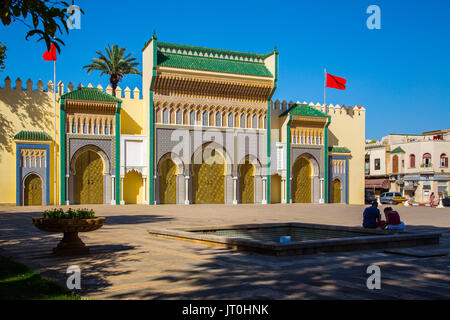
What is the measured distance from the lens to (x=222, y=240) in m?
9.87

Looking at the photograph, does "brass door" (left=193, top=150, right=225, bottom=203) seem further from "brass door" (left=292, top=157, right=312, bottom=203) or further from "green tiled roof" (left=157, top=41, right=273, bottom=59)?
"green tiled roof" (left=157, top=41, right=273, bottom=59)

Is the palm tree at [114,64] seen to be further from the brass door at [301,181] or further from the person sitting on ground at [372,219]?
the person sitting on ground at [372,219]

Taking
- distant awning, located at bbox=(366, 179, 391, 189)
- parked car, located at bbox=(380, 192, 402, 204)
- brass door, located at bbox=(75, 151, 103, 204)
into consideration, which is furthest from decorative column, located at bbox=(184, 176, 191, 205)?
distant awning, located at bbox=(366, 179, 391, 189)

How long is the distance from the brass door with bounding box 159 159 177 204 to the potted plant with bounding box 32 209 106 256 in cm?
2134

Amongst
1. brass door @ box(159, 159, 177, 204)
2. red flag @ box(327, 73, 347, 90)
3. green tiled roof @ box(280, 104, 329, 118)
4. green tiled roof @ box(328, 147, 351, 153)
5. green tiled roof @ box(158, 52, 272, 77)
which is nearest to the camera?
green tiled roof @ box(158, 52, 272, 77)

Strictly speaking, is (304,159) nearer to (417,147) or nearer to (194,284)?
(417,147)

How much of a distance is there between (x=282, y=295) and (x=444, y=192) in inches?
1842

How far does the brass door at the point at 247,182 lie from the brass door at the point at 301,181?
3368mm

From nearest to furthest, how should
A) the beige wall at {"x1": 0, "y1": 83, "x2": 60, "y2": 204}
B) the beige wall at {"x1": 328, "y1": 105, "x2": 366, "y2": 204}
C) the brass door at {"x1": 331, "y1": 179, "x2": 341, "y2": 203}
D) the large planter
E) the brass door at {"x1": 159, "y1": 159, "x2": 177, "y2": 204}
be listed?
the large planter
the beige wall at {"x1": 0, "y1": 83, "x2": 60, "y2": 204}
the brass door at {"x1": 159, "y1": 159, "x2": 177, "y2": 204}
the brass door at {"x1": 331, "y1": 179, "x2": 341, "y2": 203}
the beige wall at {"x1": 328, "y1": 105, "x2": 366, "y2": 204}

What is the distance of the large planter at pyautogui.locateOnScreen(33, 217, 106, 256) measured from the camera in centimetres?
867

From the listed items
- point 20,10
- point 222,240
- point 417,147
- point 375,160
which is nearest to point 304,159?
point 417,147

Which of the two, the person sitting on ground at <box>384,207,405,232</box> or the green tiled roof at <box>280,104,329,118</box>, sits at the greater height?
the green tiled roof at <box>280,104,329,118</box>

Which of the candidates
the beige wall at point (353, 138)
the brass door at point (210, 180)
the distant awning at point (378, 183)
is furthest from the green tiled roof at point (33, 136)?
the distant awning at point (378, 183)

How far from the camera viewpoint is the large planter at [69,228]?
28.5 feet
